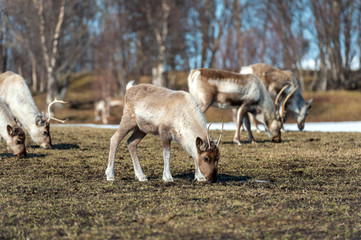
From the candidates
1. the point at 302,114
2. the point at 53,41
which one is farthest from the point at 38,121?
the point at 53,41

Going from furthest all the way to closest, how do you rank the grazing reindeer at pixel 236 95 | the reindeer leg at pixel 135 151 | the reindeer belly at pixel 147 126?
the grazing reindeer at pixel 236 95, the reindeer leg at pixel 135 151, the reindeer belly at pixel 147 126

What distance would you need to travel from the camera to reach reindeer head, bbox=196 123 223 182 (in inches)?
268

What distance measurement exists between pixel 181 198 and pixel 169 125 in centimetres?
146

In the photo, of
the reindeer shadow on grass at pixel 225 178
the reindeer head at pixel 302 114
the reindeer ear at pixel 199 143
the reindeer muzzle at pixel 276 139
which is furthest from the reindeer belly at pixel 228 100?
the reindeer ear at pixel 199 143

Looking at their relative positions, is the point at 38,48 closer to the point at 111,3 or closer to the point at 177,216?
the point at 111,3

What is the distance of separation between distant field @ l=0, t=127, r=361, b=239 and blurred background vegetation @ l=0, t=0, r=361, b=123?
22.4 m

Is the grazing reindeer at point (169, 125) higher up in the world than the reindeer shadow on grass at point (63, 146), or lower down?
higher up

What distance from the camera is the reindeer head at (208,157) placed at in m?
6.82

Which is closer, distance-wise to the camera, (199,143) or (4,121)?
(199,143)

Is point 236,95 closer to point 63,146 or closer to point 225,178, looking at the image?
point 63,146

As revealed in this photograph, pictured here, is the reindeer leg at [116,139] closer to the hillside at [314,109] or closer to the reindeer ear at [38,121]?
the reindeer ear at [38,121]

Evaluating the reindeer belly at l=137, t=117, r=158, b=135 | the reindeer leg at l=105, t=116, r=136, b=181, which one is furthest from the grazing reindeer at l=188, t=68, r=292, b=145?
the reindeer belly at l=137, t=117, r=158, b=135

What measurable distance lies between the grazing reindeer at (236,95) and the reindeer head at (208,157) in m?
6.20

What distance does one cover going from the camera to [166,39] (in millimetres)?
34375
